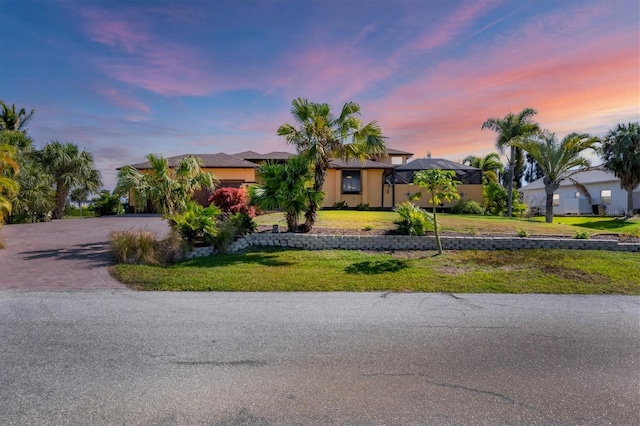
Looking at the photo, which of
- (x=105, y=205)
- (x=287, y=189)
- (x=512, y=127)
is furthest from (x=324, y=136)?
(x=105, y=205)

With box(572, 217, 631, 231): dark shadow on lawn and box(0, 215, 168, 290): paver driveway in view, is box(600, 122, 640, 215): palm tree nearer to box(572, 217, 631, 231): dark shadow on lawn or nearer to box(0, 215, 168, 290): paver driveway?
box(572, 217, 631, 231): dark shadow on lawn

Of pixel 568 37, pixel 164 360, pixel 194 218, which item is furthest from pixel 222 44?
pixel 164 360

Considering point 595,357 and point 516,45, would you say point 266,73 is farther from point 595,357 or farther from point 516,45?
point 595,357

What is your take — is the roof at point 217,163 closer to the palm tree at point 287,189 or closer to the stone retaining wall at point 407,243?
the palm tree at point 287,189

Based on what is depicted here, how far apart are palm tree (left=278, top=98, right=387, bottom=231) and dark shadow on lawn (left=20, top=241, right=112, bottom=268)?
6350 mm

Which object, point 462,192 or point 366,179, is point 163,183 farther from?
point 462,192

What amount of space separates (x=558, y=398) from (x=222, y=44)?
12.9 meters

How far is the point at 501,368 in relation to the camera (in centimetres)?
377

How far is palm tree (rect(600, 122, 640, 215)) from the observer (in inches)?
936

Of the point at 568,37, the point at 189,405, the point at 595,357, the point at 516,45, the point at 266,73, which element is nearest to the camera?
the point at 189,405

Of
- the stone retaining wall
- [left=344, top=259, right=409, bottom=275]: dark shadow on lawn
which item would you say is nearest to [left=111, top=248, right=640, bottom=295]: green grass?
[left=344, top=259, right=409, bottom=275]: dark shadow on lawn

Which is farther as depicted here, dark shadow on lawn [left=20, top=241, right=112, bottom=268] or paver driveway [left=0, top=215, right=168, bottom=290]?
dark shadow on lawn [left=20, top=241, right=112, bottom=268]

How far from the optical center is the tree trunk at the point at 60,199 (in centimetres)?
2223

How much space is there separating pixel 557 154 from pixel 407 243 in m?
14.7
